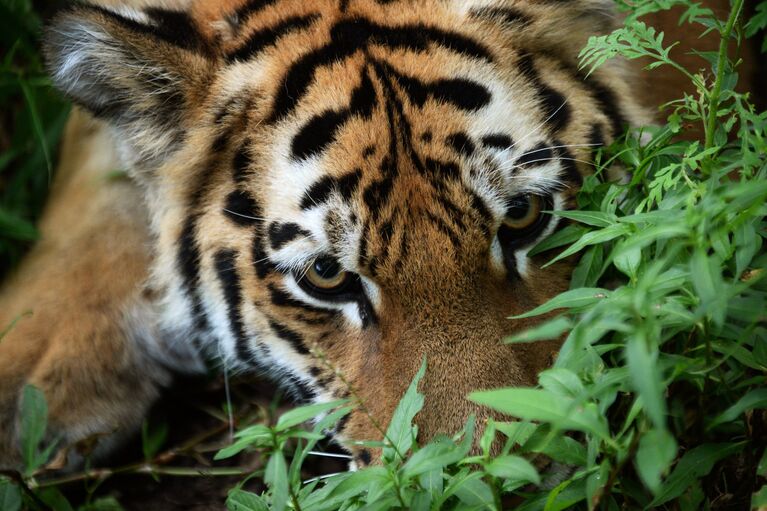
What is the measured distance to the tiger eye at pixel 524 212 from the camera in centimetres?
187

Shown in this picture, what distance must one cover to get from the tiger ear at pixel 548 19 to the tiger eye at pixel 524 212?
407mm

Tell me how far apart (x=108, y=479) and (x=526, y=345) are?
53.6 inches

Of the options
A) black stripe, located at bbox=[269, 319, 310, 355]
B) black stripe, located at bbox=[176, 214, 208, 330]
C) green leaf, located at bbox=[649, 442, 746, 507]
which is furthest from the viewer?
black stripe, located at bbox=[176, 214, 208, 330]

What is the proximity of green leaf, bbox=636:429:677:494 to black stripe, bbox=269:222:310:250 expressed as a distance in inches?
36.2

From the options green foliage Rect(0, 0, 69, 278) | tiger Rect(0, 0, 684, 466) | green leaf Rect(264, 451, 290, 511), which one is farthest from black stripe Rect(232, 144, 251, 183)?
green foliage Rect(0, 0, 69, 278)

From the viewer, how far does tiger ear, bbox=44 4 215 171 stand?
1.97 m

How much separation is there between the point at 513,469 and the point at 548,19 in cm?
118

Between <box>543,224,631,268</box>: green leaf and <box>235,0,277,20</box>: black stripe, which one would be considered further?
<box>235,0,277,20</box>: black stripe

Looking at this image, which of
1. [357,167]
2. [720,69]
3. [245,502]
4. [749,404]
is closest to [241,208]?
[357,167]

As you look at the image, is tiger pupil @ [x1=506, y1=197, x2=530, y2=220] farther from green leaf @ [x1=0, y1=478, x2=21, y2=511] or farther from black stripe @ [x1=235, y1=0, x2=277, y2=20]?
green leaf @ [x1=0, y1=478, x2=21, y2=511]

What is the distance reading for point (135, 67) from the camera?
2023mm

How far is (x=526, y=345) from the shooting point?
72.4 inches

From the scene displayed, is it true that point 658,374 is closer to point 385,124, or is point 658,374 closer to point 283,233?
point 385,124

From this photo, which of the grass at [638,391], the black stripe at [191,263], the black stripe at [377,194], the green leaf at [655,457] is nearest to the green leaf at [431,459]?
the grass at [638,391]
